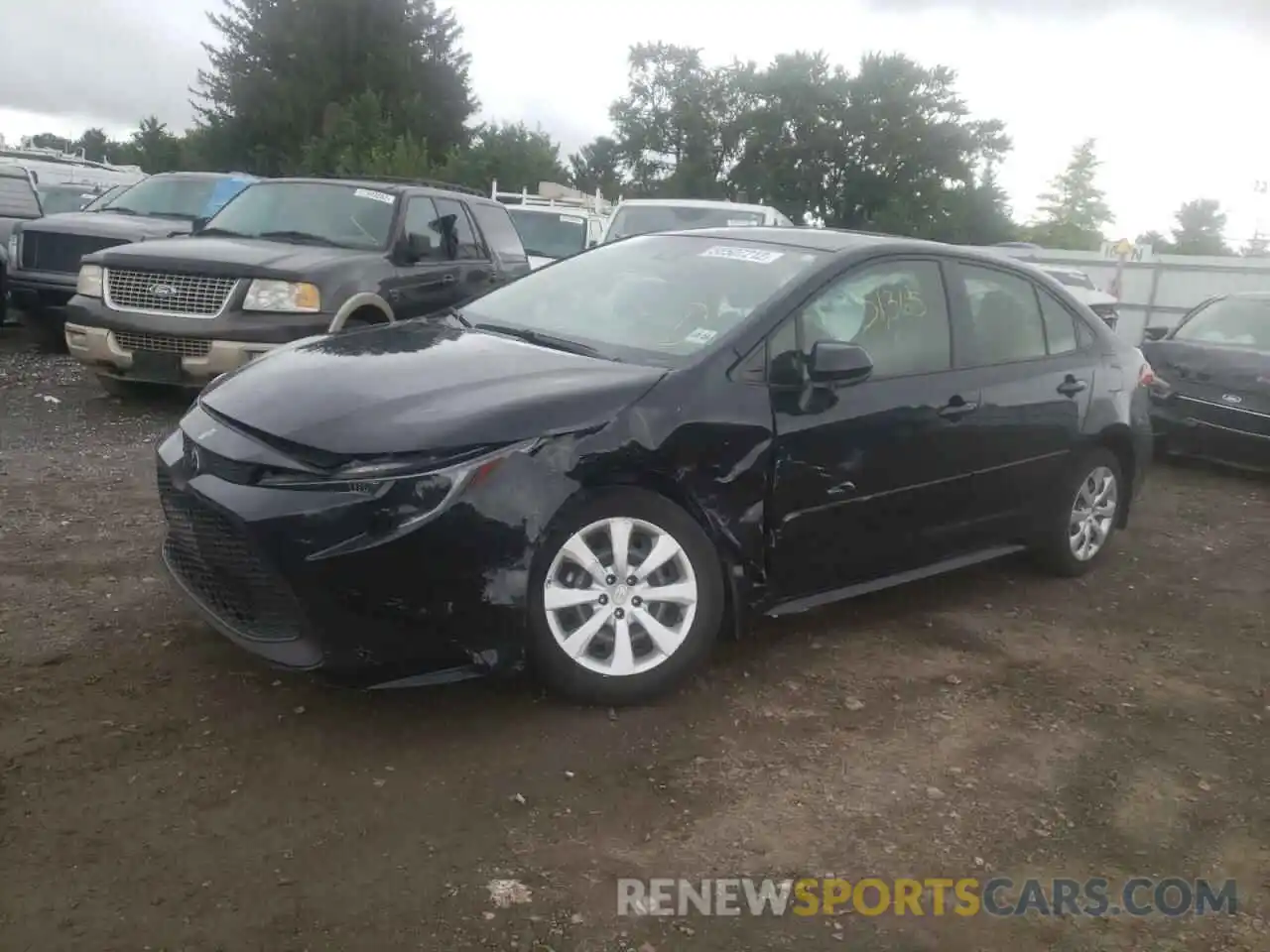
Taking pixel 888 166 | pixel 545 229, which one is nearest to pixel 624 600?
pixel 545 229

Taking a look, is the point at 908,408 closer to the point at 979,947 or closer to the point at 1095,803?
the point at 1095,803

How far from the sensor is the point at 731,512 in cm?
397

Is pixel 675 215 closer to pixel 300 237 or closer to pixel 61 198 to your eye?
pixel 300 237

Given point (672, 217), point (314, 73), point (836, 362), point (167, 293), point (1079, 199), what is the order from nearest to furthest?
1. point (836, 362)
2. point (167, 293)
3. point (672, 217)
4. point (314, 73)
5. point (1079, 199)

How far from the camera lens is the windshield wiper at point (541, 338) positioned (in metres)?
4.21

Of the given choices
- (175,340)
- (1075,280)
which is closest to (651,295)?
(175,340)

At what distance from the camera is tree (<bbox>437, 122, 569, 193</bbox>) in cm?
3828

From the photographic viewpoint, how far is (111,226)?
10531 millimetres

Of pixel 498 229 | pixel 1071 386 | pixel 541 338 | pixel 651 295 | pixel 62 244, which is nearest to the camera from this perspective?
pixel 541 338

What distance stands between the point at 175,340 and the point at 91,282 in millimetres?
951

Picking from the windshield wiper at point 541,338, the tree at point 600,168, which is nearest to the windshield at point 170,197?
the windshield wiper at point 541,338

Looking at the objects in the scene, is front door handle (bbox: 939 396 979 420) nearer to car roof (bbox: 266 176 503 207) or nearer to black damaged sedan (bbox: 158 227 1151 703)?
black damaged sedan (bbox: 158 227 1151 703)

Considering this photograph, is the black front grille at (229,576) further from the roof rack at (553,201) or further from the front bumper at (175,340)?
the roof rack at (553,201)

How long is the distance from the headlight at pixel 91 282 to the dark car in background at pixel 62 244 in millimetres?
2193
